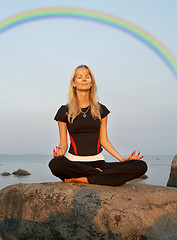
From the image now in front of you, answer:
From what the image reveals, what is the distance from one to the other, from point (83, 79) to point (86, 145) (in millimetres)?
1205

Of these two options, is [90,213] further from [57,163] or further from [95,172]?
[57,163]

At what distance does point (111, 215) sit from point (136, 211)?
35 centimetres

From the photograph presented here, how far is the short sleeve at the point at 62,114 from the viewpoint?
567cm

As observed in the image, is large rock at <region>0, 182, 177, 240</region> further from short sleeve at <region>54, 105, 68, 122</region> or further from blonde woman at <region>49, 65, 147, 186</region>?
short sleeve at <region>54, 105, 68, 122</region>

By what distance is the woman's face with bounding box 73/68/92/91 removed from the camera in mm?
5590

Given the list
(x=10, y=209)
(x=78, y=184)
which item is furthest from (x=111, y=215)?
(x=10, y=209)

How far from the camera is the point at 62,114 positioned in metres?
5.71

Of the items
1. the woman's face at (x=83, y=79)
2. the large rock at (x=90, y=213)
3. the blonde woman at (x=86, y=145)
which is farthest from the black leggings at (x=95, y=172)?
the woman's face at (x=83, y=79)

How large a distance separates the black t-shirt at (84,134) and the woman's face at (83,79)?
1.58 ft

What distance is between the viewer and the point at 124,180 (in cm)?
498

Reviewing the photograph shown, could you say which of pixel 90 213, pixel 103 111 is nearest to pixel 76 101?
pixel 103 111

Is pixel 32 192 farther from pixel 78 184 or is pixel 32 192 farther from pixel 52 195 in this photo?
pixel 78 184

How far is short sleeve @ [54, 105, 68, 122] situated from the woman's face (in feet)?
1.60

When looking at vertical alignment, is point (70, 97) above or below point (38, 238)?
above
